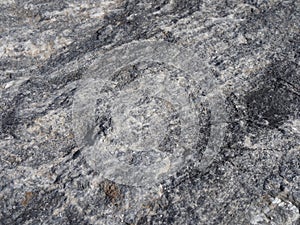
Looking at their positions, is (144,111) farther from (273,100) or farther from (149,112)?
(273,100)

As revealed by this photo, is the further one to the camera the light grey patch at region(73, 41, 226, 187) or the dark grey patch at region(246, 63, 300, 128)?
the dark grey patch at region(246, 63, 300, 128)

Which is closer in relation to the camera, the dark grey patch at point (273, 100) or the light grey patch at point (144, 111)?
the light grey patch at point (144, 111)

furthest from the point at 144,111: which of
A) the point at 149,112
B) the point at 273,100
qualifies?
the point at 273,100

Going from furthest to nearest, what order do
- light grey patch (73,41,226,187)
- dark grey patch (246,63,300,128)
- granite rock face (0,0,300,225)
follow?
dark grey patch (246,63,300,128), light grey patch (73,41,226,187), granite rock face (0,0,300,225)

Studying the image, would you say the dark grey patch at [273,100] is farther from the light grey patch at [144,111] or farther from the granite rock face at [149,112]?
the light grey patch at [144,111]

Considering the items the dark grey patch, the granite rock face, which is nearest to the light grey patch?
the granite rock face

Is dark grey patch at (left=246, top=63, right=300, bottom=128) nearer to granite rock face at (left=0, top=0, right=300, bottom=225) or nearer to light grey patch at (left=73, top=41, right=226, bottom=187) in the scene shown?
granite rock face at (left=0, top=0, right=300, bottom=225)

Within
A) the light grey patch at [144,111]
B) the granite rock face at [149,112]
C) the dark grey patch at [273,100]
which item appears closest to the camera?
the granite rock face at [149,112]

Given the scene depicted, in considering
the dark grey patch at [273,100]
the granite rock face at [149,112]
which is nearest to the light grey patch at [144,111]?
the granite rock face at [149,112]
